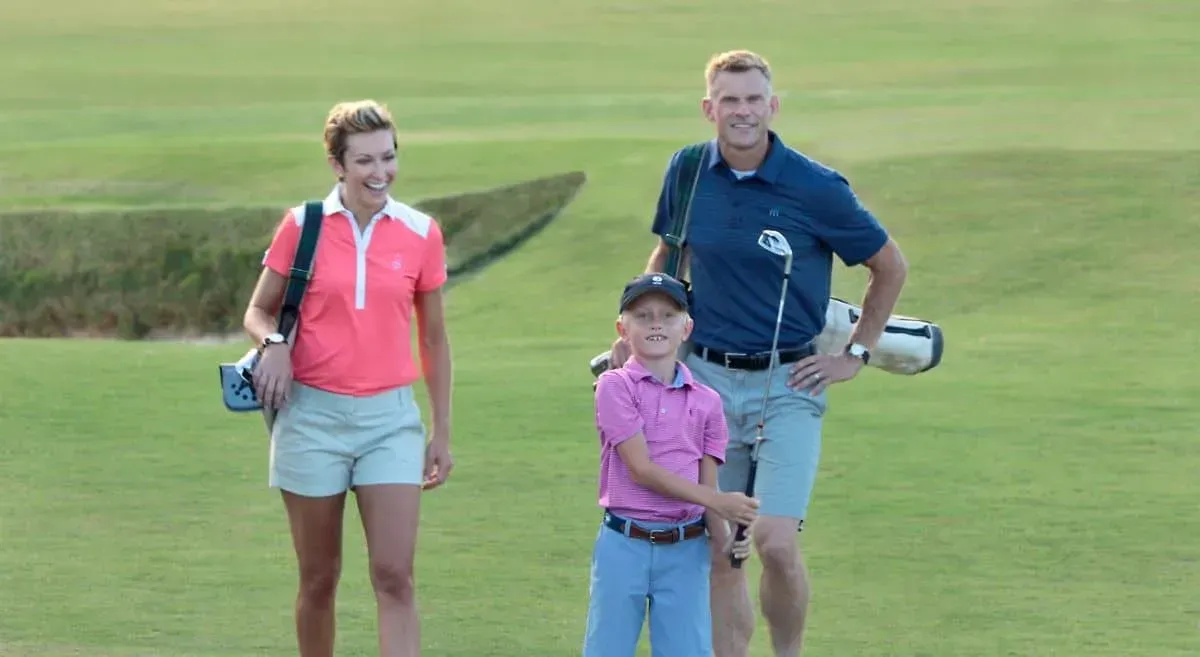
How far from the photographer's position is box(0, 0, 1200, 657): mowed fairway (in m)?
7.48

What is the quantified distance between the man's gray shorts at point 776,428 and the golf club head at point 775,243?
1.36 ft

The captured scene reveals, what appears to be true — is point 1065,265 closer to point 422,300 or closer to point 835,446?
point 835,446

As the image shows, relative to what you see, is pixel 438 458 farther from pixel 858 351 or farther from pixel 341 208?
pixel 858 351

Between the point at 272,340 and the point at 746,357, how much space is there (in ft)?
4.78

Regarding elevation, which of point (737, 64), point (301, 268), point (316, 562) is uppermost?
point (737, 64)

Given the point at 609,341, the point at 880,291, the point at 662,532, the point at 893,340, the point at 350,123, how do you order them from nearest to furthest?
the point at 662,532, the point at 350,123, the point at 880,291, the point at 893,340, the point at 609,341

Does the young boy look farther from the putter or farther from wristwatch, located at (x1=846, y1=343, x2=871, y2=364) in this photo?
wristwatch, located at (x1=846, y1=343, x2=871, y2=364)

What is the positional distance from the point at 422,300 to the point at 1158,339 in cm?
704

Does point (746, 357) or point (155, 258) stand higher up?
point (155, 258)

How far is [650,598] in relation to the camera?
17.9 feet

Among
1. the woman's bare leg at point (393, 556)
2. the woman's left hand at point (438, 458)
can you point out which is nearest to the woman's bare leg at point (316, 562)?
the woman's bare leg at point (393, 556)

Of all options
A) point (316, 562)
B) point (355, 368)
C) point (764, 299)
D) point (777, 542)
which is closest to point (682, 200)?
point (764, 299)

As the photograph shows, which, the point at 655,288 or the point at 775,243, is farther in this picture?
the point at 775,243

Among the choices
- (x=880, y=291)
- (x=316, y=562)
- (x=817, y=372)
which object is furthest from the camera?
(x=880, y=291)
